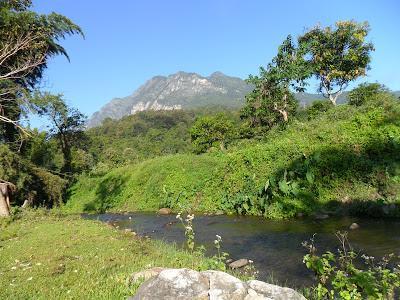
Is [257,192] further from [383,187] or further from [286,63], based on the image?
[286,63]

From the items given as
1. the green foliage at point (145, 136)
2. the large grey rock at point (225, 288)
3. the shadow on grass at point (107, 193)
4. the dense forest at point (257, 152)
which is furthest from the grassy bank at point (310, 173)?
the green foliage at point (145, 136)

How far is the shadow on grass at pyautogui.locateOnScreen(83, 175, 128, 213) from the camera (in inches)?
1439

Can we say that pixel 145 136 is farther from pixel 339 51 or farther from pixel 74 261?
pixel 74 261

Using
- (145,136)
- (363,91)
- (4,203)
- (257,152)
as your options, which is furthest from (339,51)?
(145,136)

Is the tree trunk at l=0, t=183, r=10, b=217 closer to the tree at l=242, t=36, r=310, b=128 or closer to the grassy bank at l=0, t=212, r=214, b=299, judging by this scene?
the grassy bank at l=0, t=212, r=214, b=299

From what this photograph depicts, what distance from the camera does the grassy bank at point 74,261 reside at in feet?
25.1

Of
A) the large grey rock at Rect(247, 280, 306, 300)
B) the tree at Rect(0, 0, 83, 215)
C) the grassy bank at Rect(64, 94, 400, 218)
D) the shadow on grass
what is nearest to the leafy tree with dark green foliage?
the grassy bank at Rect(64, 94, 400, 218)

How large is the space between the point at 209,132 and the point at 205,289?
57.1 metres

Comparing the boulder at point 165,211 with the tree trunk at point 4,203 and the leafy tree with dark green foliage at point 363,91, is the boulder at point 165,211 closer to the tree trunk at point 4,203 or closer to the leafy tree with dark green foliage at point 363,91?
the tree trunk at point 4,203

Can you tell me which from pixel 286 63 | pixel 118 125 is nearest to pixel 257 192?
pixel 286 63

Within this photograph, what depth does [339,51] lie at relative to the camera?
4312 cm

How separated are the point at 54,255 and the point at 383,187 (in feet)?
48.6

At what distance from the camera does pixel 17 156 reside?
91.8 feet

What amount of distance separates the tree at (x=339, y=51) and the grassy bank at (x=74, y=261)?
34304 mm
